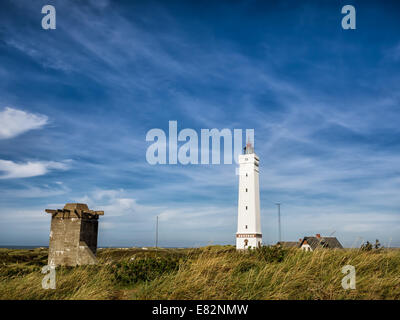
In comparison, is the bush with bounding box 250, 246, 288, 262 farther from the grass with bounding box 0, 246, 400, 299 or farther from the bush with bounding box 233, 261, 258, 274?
the bush with bounding box 233, 261, 258, 274

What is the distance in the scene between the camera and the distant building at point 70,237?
1040 centimetres

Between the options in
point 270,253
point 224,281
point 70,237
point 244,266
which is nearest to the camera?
point 224,281

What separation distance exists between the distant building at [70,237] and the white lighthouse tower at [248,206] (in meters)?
36.5

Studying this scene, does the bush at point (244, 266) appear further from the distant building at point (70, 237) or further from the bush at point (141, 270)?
the distant building at point (70, 237)

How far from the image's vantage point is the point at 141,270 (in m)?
7.49

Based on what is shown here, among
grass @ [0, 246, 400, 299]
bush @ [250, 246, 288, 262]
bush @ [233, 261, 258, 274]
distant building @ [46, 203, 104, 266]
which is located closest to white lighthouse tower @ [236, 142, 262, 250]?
bush @ [250, 246, 288, 262]

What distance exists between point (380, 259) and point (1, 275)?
1033 cm

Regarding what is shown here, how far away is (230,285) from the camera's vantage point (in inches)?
248

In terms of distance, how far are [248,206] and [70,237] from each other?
37.4m

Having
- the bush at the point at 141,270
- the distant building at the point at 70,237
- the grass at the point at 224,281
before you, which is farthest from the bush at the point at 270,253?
the distant building at the point at 70,237

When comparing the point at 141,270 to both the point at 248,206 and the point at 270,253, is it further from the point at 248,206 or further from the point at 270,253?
the point at 248,206

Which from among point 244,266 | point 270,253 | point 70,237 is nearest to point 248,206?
point 270,253
